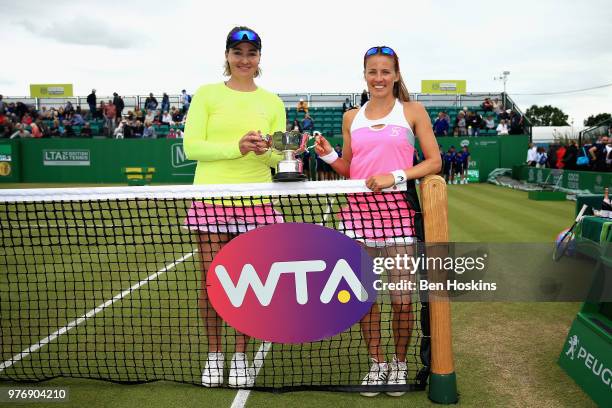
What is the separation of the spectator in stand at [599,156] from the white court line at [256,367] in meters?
16.3

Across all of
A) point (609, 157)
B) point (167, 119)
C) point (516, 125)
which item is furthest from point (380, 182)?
point (167, 119)

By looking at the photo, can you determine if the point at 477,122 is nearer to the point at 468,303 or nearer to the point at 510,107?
the point at 510,107

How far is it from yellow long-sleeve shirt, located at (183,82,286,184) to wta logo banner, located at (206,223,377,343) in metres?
0.51

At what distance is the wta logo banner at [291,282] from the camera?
10.4 ft

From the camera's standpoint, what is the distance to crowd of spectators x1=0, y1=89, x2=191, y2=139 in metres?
24.8

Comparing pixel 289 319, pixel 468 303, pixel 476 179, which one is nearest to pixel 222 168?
pixel 289 319

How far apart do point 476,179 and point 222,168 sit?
73.8ft

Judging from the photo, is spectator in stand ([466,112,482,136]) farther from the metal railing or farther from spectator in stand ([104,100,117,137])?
spectator in stand ([104,100,117,137])

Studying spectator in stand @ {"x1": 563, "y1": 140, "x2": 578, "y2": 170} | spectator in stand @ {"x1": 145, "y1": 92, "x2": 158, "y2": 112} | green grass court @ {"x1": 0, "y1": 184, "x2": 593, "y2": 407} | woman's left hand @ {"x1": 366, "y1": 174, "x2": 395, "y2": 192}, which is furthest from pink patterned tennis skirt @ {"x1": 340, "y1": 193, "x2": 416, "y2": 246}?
spectator in stand @ {"x1": 145, "y1": 92, "x2": 158, "y2": 112}

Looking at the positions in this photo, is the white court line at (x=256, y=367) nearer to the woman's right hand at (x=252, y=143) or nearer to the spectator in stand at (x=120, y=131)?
the woman's right hand at (x=252, y=143)

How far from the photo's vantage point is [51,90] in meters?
40.8

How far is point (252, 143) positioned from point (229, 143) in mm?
269

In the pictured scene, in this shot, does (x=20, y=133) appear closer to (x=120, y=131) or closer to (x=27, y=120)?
(x=27, y=120)

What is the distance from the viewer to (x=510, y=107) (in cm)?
2947
